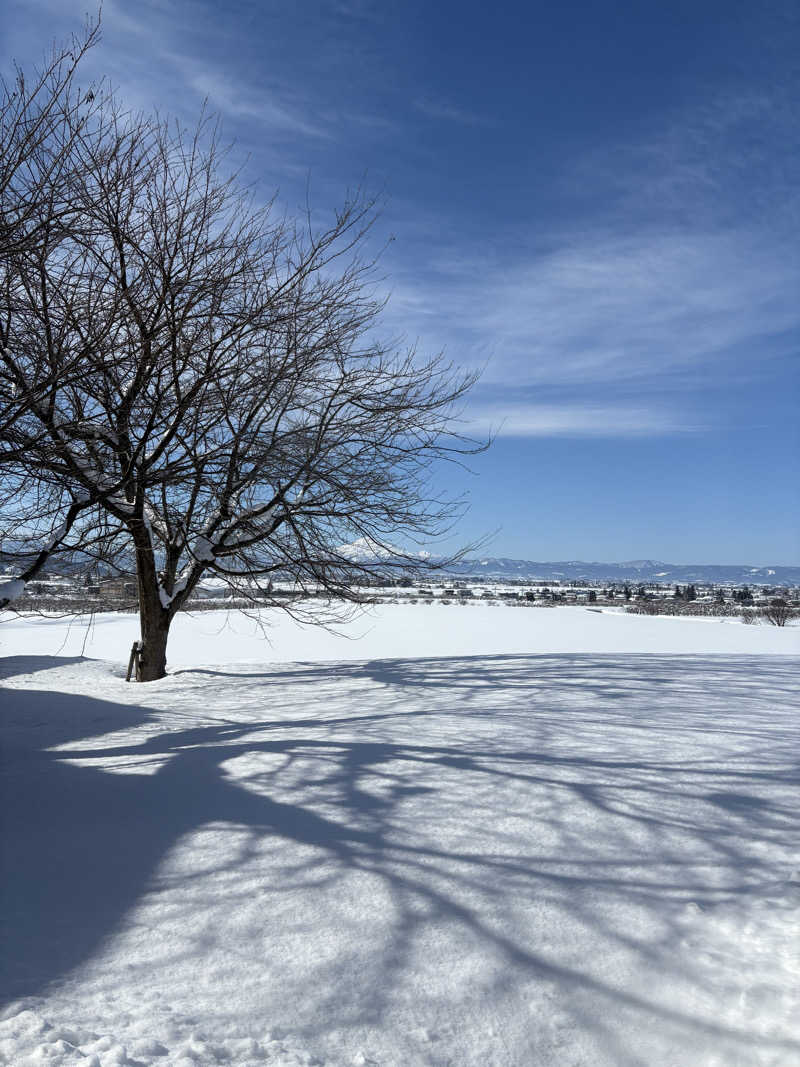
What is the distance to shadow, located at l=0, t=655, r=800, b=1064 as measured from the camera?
106 inches

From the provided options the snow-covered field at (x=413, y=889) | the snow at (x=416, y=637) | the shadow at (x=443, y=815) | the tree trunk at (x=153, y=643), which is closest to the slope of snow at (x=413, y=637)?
the snow at (x=416, y=637)

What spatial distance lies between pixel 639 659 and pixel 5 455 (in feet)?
25.1

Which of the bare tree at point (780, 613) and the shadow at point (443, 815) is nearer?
the shadow at point (443, 815)

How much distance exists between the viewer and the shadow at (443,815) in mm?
2695

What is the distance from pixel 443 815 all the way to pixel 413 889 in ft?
2.26

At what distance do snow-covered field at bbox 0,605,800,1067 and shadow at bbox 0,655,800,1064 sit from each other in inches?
0.6

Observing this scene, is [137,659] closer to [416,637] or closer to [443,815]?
[443,815]

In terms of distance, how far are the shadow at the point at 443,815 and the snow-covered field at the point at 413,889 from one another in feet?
0.05

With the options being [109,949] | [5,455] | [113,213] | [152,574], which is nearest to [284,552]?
[152,574]

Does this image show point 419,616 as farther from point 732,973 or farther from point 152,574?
point 732,973

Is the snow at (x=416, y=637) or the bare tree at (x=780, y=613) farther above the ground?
the bare tree at (x=780, y=613)

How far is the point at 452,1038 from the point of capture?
2.25m

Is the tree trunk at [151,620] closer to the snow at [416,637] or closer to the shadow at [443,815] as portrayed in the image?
the shadow at [443,815]

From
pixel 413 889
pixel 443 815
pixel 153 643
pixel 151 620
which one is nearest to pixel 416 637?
pixel 153 643
